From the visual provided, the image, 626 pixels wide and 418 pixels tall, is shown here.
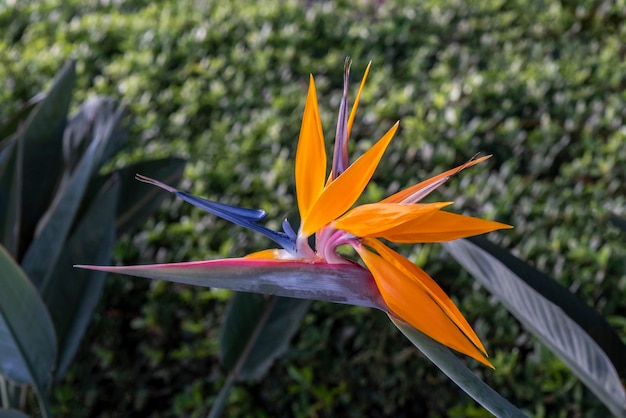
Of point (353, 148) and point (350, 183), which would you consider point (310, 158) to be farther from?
point (353, 148)

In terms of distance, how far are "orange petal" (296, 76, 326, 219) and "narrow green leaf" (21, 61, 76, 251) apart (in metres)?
0.82

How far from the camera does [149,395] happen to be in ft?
4.72

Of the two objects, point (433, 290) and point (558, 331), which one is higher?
point (433, 290)

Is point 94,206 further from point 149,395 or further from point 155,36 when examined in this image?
point 155,36

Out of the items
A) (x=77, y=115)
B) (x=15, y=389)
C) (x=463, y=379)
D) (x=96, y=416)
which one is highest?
(x=463, y=379)

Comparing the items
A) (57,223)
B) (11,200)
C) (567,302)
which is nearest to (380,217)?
(567,302)

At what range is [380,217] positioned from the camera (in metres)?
0.49

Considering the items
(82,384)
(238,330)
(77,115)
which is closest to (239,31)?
(77,115)

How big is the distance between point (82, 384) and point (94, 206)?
0.48 meters

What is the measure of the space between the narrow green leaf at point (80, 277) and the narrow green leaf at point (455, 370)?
738mm

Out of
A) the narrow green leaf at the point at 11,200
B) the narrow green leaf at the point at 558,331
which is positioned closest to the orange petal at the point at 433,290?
the narrow green leaf at the point at 558,331

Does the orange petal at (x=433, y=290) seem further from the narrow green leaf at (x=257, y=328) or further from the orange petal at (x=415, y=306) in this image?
the narrow green leaf at (x=257, y=328)

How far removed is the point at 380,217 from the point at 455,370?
4.5 inches

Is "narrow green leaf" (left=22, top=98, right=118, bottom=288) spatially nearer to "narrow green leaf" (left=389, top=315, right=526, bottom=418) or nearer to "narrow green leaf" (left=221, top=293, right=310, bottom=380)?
"narrow green leaf" (left=221, top=293, right=310, bottom=380)
